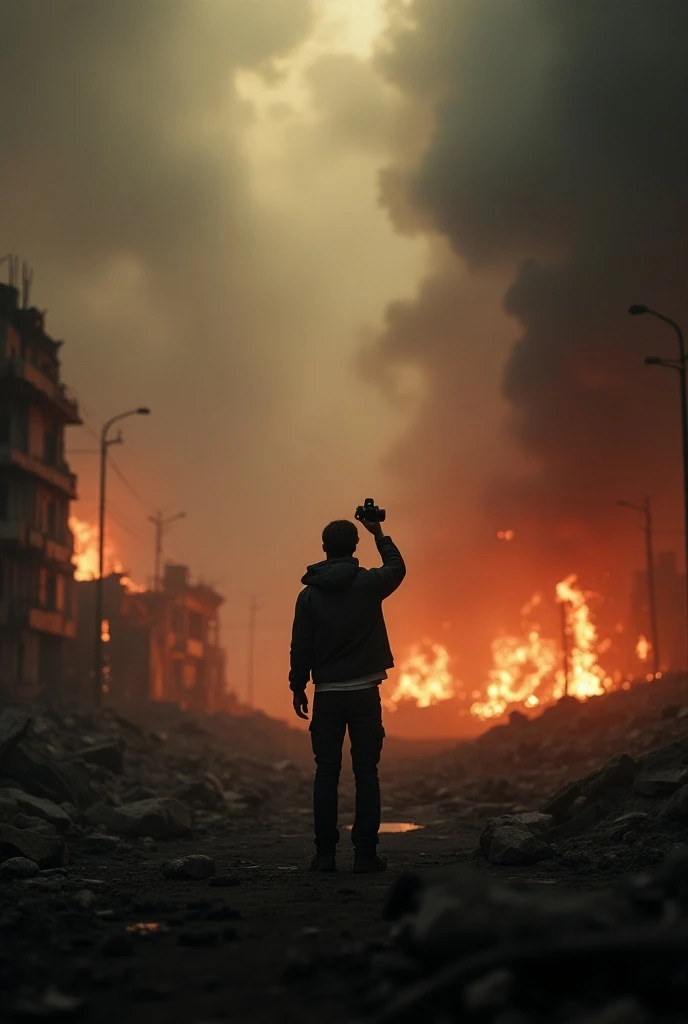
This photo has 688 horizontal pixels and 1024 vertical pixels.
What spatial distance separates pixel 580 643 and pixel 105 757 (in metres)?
48.1

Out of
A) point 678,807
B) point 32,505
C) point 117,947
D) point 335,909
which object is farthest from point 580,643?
point 117,947

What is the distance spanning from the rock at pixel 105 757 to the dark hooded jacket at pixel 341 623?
→ 35.0ft

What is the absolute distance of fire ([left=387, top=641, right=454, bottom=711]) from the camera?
106m

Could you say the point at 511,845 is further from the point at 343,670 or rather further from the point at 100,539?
the point at 100,539

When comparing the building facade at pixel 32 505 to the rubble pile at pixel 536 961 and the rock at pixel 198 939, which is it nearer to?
the rock at pixel 198 939

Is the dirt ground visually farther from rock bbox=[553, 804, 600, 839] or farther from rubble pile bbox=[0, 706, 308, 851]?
rock bbox=[553, 804, 600, 839]

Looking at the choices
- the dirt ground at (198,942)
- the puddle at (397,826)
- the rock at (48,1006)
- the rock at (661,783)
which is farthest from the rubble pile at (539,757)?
the rock at (48,1006)

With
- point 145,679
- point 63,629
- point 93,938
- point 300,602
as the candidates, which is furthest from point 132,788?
point 145,679

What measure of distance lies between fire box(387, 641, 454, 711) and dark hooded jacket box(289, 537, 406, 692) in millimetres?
99593

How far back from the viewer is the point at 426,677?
108 m

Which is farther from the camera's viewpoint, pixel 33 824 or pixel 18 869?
pixel 33 824

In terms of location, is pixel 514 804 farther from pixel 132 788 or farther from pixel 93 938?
pixel 93 938

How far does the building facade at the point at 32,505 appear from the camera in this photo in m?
41.0

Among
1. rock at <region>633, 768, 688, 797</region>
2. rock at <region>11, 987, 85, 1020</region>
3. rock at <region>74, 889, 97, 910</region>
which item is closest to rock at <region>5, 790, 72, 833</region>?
rock at <region>74, 889, 97, 910</region>
